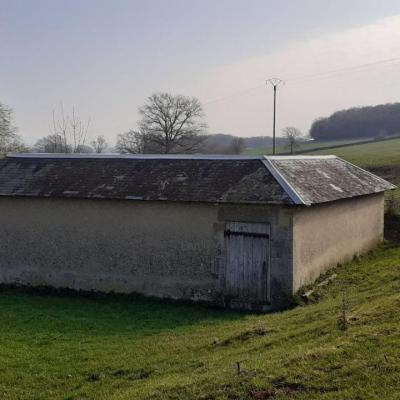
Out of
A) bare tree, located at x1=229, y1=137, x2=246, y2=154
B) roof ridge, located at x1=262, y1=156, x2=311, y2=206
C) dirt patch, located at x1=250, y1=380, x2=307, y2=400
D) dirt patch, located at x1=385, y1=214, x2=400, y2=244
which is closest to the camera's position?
dirt patch, located at x1=250, y1=380, x2=307, y2=400

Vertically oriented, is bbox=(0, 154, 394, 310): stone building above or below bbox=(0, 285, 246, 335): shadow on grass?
above

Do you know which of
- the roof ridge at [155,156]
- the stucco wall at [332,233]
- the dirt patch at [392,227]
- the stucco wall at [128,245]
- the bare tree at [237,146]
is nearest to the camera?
the stucco wall at [332,233]

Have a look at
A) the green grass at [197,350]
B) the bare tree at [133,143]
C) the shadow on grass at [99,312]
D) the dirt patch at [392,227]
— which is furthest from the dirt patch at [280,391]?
the bare tree at [133,143]

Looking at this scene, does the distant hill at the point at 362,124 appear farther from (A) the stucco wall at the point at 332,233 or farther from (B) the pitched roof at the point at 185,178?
(B) the pitched roof at the point at 185,178

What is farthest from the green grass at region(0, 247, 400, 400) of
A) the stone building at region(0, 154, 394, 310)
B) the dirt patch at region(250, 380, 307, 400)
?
the stone building at region(0, 154, 394, 310)

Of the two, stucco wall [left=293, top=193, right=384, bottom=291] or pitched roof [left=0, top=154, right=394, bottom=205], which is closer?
stucco wall [left=293, top=193, right=384, bottom=291]

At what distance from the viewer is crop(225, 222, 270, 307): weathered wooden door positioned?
621 inches

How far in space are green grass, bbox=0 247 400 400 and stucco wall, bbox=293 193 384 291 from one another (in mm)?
958

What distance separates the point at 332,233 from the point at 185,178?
5231 mm

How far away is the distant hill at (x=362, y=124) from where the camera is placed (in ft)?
272

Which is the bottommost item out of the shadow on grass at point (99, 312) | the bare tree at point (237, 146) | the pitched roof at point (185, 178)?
the shadow on grass at point (99, 312)

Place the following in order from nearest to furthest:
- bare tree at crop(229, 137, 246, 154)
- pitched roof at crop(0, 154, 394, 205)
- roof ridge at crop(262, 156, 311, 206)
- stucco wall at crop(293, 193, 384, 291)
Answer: roof ridge at crop(262, 156, 311, 206) → stucco wall at crop(293, 193, 384, 291) → pitched roof at crop(0, 154, 394, 205) → bare tree at crop(229, 137, 246, 154)

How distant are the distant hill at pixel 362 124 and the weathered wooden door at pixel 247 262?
69162mm

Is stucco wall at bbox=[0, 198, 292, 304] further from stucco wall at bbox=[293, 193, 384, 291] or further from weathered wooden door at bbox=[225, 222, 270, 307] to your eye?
stucco wall at bbox=[293, 193, 384, 291]
